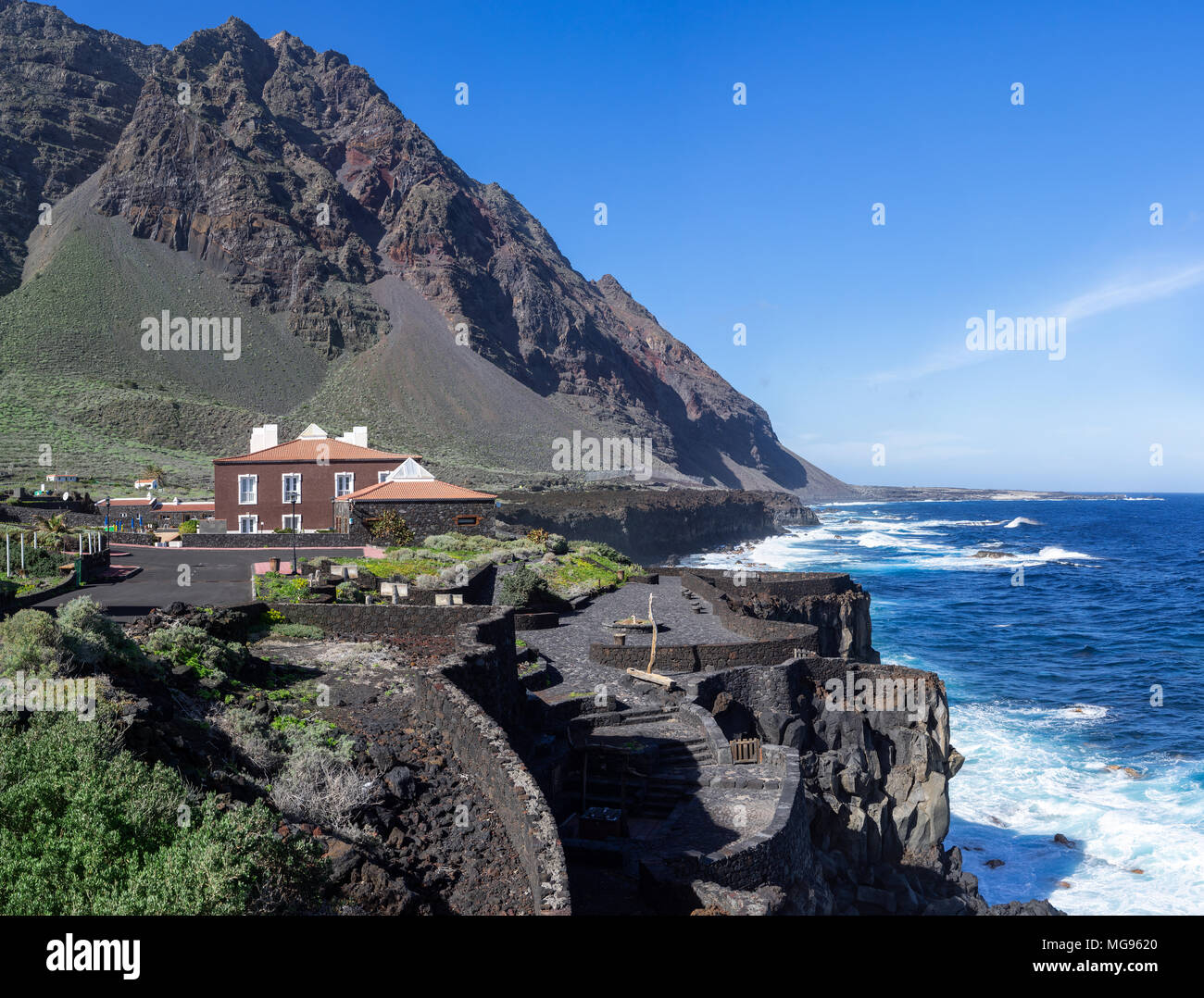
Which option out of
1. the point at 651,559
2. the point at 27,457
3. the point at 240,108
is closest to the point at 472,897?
the point at 651,559

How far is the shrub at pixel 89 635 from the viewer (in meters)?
10.1

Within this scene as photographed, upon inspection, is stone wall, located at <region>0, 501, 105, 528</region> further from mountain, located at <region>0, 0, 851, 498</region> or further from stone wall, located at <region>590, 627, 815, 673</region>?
mountain, located at <region>0, 0, 851, 498</region>

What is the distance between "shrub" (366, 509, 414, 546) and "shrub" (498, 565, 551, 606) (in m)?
8.04

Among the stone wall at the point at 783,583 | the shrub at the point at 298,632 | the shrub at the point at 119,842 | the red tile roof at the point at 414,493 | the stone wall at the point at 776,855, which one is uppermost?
the red tile roof at the point at 414,493

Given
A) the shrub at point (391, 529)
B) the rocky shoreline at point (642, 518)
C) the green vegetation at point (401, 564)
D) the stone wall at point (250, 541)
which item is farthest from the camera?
the rocky shoreline at point (642, 518)

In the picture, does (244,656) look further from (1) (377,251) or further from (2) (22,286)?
(1) (377,251)

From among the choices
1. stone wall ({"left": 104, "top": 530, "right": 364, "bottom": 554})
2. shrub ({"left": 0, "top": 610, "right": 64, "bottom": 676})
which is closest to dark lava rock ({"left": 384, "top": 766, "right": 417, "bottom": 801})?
shrub ({"left": 0, "top": 610, "right": 64, "bottom": 676})

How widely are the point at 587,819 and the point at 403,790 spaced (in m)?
3.68

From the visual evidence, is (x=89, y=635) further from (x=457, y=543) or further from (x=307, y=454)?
(x=307, y=454)

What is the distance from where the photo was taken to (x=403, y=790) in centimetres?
1005

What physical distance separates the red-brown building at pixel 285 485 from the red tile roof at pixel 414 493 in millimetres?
3833

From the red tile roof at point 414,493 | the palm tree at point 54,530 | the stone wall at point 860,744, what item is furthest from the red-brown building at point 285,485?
the stone wall at point 860,744

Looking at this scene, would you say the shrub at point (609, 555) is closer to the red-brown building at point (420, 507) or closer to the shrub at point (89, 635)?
the red-brown building at point (420, 507)
